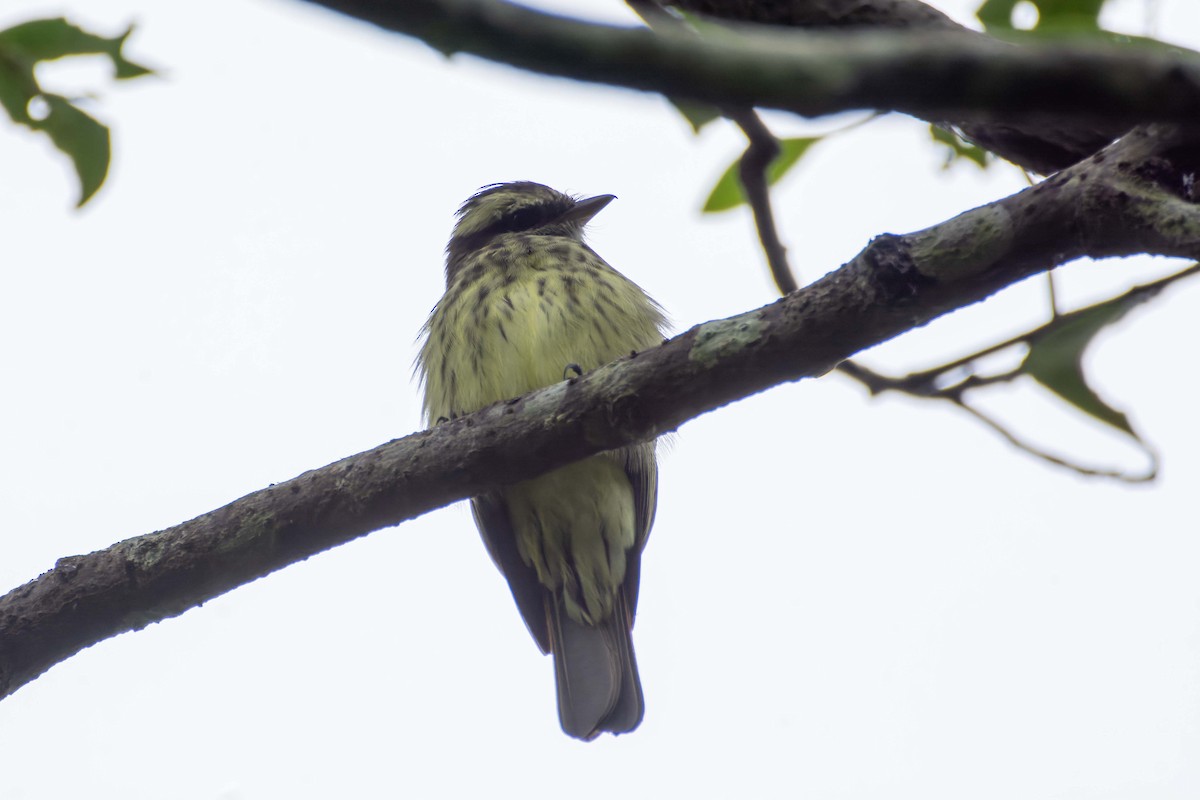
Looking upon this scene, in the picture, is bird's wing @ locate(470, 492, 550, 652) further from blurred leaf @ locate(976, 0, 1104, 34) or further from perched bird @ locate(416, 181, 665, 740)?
blurred leaf @ locate(976, 0, 1104, 34)

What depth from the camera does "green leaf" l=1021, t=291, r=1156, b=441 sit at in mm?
2787

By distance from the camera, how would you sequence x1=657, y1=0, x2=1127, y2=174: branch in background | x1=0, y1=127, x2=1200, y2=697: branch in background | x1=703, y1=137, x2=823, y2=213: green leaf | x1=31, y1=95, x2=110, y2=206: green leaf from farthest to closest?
x1=703, y1=137, x2=823, y2=213: green leaf, x1=657, y1=0, x2=1127, y2=174: branch in background, x1=31, y1=95, x2=110, y2=206: green leaf, x1=0, y1=127, x2=1200, y2=697: branch in background

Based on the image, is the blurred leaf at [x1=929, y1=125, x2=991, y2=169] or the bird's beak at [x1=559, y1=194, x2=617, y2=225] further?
the bird's beak at [x1=559, y1=194, x2=617, y2=225]

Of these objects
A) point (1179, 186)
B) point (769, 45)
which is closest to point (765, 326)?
point (1179, 186)

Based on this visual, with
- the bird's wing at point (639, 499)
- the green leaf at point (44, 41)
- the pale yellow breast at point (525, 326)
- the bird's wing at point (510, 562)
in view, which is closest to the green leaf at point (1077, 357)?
the pale yellow breast at point (525, 326)

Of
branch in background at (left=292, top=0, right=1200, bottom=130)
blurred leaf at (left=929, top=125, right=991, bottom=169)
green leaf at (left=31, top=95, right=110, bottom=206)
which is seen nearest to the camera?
branch in background at (left=292, top=0, right=1200, bottom=130)

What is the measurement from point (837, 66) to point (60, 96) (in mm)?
2553

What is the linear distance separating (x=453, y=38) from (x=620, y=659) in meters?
4.37

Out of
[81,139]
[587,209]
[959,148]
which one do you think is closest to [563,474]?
[587,209]

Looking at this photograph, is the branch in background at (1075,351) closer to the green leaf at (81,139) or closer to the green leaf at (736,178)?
the green leaf at (736,178)

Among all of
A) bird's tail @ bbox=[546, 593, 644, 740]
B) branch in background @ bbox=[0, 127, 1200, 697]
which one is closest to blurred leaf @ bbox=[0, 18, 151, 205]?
branch in background @ bbox=[0, 127, 1200, 697]

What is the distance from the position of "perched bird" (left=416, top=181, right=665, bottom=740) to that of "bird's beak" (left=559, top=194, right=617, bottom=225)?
1.34 ft

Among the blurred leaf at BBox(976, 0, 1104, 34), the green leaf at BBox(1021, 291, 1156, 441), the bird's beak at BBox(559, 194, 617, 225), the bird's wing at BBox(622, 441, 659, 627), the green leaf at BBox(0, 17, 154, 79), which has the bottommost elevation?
the green leaf at BBox(1021, 291, 1156, 441)

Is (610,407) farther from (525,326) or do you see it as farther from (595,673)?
(595,673)
